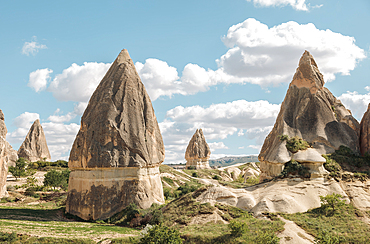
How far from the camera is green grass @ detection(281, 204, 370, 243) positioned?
18.2 m

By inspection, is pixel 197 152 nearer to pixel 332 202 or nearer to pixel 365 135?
pixel 365 135

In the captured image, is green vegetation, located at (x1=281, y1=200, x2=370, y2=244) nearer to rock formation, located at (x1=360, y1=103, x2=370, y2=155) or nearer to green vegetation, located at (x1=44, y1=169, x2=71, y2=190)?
rock formation, located at (x1=360, y1=103, x2=370, y2=155)

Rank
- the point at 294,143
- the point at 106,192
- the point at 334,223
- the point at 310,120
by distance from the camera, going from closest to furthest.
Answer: the point at 334,223, the point at 106,192, the point at 294,143, the point at 310,120

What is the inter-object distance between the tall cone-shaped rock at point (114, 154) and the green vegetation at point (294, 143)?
1438 centimetres

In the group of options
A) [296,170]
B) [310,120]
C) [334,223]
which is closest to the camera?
[334,223]

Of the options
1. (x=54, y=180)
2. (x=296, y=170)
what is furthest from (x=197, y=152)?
(x=296, y=170)

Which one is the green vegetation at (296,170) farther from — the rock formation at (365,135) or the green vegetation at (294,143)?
the rock formation at (365,135)

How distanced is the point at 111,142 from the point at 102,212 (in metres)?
7.09

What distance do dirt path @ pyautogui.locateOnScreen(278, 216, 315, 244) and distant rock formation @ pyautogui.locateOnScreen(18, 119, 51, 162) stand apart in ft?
239

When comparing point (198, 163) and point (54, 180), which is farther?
point (198, 163)

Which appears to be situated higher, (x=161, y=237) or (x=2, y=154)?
(x=2, y=154)

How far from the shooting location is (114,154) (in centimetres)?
2905

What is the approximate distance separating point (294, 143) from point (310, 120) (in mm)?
5842

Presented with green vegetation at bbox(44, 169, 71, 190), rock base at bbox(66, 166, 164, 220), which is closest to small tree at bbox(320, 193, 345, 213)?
rock base at bbox(66, 166, 164, 220)
